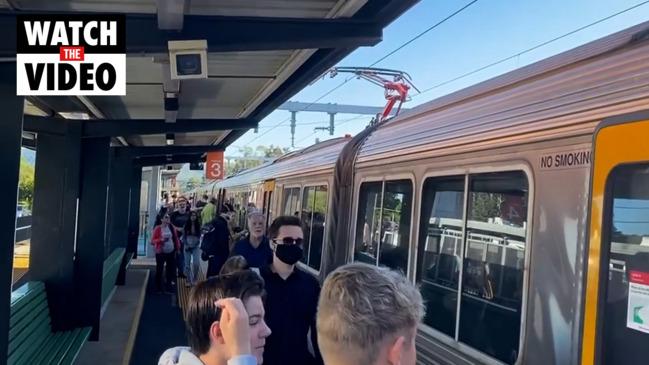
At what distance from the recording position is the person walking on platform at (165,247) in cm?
1204

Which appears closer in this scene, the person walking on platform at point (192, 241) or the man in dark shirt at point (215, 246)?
the man in dark shirt at point (215, 246)

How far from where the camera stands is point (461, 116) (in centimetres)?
434

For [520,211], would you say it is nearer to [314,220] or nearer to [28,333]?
[28,333]

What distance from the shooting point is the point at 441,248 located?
14.3 ft

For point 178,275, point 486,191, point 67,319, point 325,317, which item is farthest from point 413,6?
point 178,275

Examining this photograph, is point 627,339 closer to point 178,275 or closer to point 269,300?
point 269,300

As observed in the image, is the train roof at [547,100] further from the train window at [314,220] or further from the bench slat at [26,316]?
the bench slat at [26,316]

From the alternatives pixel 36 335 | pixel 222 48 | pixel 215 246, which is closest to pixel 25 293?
pixel 36 335

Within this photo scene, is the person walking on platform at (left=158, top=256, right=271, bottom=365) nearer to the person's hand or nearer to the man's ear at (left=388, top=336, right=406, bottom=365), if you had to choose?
the person's hand

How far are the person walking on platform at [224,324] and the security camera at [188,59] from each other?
97.9 inches

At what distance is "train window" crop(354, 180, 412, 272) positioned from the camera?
5.05 m

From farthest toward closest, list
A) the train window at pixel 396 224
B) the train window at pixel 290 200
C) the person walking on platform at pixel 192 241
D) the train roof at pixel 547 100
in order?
the person walking on platform at pixel 192 241 < the train window at pixel 290 200 < the train window at pixel 396 224 < the train roof at pixel 547 100

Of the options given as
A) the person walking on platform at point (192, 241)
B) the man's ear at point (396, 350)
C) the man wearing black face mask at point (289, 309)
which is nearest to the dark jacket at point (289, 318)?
the man wearing black face mask at point (289, 309)

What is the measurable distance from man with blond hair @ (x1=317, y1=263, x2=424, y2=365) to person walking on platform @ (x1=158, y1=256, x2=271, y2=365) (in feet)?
1.12
